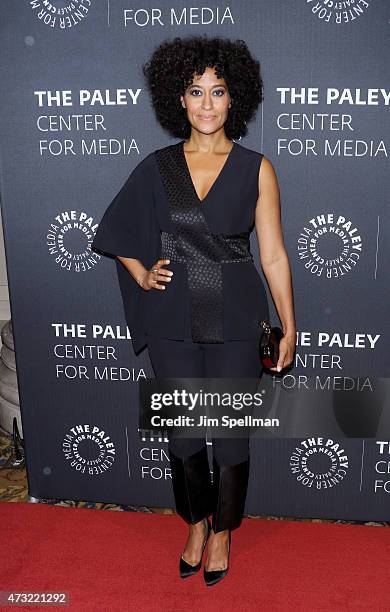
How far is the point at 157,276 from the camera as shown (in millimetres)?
1964

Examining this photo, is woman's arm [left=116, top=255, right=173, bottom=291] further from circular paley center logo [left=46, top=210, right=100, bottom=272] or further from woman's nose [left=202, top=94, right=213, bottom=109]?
woman's nose [left=202, top=94, right=213, bottom=109]

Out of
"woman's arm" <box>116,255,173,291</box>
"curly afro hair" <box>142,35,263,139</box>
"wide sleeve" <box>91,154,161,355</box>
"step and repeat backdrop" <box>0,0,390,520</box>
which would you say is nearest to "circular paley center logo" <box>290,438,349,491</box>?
"step and repeat backdrop" <box>0,0,390,520</box>

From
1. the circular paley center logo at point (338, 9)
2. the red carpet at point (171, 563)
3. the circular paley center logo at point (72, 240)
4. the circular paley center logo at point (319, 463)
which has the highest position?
the circular paley center logo at point (338, 9)

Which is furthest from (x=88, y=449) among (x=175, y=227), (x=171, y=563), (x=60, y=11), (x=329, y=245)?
(x=60, y=11)

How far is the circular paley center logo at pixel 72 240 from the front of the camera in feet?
7.59

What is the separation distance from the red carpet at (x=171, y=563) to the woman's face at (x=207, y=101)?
57.2 inches

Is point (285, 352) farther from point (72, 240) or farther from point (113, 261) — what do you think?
point (72, 240)

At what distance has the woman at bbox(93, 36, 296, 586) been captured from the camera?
1.92 m

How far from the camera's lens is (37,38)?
215 centimetres

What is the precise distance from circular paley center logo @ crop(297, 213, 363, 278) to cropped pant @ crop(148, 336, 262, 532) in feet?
1.31

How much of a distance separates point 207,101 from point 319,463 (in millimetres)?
1384

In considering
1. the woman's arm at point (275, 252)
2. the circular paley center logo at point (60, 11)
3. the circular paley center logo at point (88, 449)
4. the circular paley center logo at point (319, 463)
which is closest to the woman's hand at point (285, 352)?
the woman's arm at point (275, 252)

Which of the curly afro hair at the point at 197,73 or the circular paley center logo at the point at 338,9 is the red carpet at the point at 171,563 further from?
the circular paley center logo at the point at 338,9

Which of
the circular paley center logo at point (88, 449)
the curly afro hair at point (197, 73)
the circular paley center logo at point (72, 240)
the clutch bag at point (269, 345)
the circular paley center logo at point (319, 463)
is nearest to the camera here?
the curly afro hair at point (197, 73)
